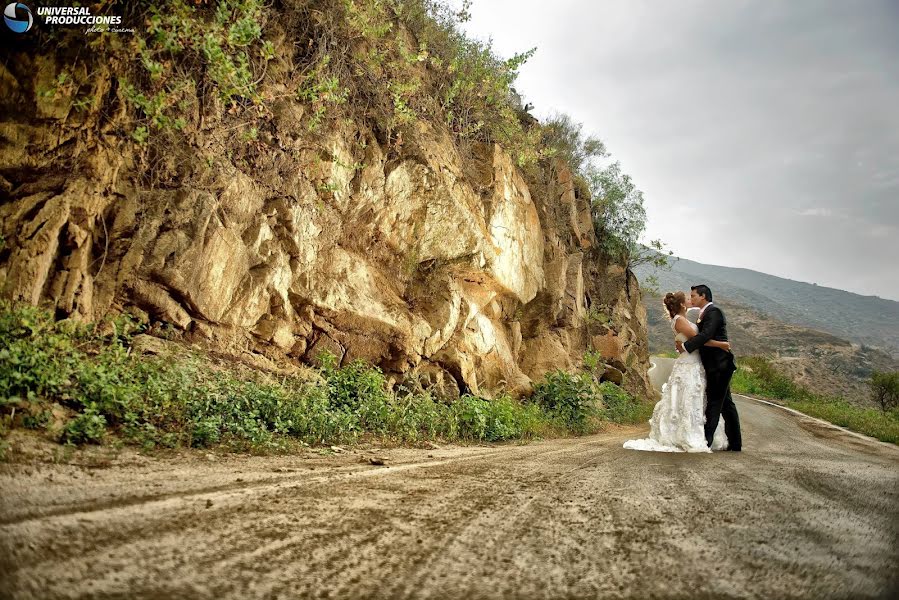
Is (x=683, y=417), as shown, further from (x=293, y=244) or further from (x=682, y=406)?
(x=293, y=244)

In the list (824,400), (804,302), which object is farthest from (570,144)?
(804,302)

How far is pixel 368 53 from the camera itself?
798 centimetres

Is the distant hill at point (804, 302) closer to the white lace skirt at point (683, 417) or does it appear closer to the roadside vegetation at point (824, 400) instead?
the roadside vegetation at point (824, 400)

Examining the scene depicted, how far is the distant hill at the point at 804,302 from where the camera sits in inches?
3577

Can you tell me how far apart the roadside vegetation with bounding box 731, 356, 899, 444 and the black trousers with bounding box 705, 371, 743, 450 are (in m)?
6.04

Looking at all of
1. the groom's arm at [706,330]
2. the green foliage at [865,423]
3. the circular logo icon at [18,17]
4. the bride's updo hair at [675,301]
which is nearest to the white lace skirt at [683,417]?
the groom's arm at [706,330]

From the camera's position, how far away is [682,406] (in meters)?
6.54

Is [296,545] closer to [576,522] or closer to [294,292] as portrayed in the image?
[576,522]

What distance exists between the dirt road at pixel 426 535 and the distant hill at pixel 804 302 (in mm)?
76722

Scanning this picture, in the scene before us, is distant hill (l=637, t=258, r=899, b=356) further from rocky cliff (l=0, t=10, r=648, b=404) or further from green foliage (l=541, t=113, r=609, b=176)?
rocky cliff (l=0, t=10, r=648, b=404)

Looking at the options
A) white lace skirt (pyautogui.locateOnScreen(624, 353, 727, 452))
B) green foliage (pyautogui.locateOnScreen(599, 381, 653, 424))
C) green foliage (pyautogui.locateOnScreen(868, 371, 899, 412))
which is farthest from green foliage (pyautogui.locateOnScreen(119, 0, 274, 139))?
green foliage (pyautogui.locateOnScreen(868, 371, 899, 412))

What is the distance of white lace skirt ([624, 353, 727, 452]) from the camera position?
20.6 feet

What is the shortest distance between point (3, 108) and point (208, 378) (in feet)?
11.3

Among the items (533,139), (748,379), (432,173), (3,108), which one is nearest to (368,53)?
(432,173)
